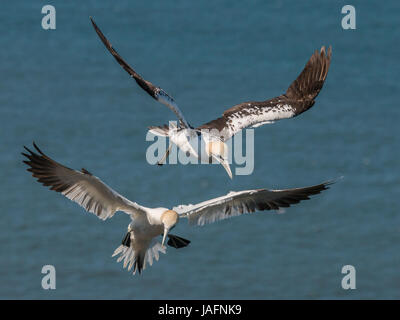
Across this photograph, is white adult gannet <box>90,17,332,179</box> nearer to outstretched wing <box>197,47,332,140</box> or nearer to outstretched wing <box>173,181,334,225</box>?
outstretched wing <box>197,47,332,140</box>

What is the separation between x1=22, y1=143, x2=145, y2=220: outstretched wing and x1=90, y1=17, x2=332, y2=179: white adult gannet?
4.65 feet

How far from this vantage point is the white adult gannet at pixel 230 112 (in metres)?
13.2

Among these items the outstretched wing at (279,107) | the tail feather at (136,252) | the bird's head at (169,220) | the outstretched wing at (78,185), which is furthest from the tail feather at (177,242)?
the outstretched wing at (279,107)

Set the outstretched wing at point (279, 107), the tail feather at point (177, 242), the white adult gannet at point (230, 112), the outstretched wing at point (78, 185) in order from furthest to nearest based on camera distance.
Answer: the outstretched wing at point (279, 107)
the white adult gannet at point (230, 112)
the tail feather at point (177, 242)
the outstretched wing at point (78, 185)

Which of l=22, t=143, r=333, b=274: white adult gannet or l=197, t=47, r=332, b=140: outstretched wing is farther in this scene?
l=197, t=47, r=332, b=140: outstretched wing

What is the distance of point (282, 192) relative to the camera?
41.7 feet

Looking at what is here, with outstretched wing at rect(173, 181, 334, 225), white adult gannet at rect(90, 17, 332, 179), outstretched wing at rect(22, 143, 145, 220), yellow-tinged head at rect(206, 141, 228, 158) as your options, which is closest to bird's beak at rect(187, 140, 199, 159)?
white adult gannet at rect(90, 17, 332, 179)

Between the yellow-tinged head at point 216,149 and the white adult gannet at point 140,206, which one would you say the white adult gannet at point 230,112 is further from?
the white adult gannet at point 140,206

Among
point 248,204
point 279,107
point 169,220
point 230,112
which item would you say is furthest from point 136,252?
point 279,107

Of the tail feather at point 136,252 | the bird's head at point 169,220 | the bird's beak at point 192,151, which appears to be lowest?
the tail feather at point 136,252

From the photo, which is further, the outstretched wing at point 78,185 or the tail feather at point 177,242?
the tail feather at point 177,242

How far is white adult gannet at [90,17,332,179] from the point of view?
43.4ft

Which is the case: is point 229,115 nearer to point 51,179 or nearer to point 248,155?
point 51,179

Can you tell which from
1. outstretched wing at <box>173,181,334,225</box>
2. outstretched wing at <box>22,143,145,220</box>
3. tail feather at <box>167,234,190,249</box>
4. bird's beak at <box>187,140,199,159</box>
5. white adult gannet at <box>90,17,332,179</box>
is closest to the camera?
outstretched wing at <box>22,143,145,220</box>
